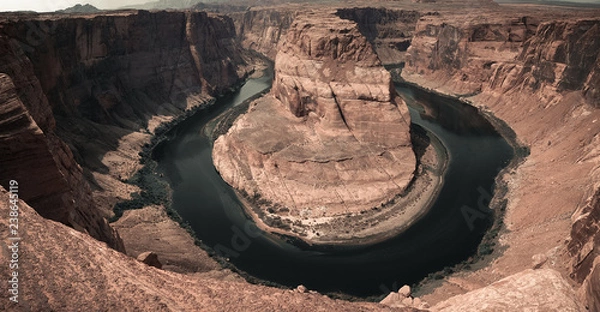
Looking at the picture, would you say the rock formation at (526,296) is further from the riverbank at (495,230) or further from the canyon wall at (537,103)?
the riverbank at (495,230)

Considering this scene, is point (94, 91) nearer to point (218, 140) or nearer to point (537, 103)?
point (218, 140)

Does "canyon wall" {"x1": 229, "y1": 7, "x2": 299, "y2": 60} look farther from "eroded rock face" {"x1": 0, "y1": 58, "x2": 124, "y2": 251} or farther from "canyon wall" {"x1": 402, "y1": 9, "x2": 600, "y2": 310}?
"eroded rock face" {"x1": 0, "y1": 58, "x2": 124, "y2": 251}

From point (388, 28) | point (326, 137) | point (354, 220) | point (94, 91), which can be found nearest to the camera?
point (354, 220)

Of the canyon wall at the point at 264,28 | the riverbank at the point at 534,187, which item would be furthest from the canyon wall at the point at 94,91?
the canyon wall at the point at 264,28

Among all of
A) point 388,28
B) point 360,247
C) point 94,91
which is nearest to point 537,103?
point 360,247

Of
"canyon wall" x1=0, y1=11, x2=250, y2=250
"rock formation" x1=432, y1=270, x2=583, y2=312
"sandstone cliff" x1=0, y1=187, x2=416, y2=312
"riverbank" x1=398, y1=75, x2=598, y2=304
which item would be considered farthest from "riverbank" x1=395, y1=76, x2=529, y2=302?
"canyon wall" x1=0, y1=11, x2=250, y2=250

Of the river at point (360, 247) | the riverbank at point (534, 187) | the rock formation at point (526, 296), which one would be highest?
the rock formation at point (526, 296)
